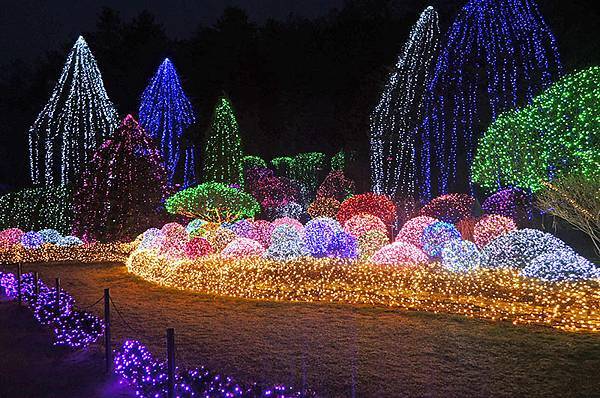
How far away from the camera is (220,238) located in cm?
1514

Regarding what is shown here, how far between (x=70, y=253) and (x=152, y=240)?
18.1 ft

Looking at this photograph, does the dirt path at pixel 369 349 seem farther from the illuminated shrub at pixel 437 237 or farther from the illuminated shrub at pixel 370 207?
the illuminated shrub at pixel 370 207

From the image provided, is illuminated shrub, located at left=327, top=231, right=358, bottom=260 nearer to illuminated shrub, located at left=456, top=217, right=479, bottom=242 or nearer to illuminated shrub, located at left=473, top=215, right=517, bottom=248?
illuminated shrub, located at left=473, top=215, right=517, bottom=248

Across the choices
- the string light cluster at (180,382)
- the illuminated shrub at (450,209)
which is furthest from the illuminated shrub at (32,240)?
the string light cluster at (180,382)

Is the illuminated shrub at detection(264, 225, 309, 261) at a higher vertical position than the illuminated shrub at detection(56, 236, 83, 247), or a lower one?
lower

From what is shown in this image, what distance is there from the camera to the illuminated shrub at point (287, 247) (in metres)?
13.4

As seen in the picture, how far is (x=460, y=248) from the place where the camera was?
12.1 m

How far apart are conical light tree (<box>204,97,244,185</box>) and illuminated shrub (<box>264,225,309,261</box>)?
365 inches

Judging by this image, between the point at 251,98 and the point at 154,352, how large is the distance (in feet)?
100

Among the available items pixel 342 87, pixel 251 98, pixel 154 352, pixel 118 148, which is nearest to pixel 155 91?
pixel 118 148

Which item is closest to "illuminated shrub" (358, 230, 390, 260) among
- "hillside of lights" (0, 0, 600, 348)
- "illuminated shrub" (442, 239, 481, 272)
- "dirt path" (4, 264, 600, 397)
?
"hillside of lights" (0, 0, 600, 348)

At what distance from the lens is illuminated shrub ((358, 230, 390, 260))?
14.1m

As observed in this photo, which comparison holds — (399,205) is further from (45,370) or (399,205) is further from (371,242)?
(45,370)

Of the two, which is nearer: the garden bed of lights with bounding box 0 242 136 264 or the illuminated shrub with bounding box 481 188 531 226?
the illuminated shrub with bounding box 481 188 531 226
